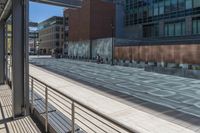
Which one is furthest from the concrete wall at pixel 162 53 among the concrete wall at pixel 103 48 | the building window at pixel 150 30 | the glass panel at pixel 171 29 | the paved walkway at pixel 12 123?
the paved walkway at pixel 12 123

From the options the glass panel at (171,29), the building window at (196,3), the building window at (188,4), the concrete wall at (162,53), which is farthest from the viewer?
the glass panel at (171,29)

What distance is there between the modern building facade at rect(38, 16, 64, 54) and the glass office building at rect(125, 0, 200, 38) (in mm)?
54086

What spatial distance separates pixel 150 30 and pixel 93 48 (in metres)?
12.9

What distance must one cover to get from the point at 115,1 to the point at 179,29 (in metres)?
22.9

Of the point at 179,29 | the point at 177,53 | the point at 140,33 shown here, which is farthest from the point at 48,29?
the point at 177,53

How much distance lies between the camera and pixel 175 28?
44969 millimetres

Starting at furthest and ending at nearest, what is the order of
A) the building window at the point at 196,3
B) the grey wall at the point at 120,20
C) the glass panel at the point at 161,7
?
1. the grey wall at the point at 120,20
2. the glass panel at the point at 161,7
3. the building window at the point at 196,3

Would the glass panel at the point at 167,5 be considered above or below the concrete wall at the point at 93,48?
above

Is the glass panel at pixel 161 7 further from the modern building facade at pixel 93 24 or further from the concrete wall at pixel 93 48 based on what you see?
the concrete wall at pixel 93 48

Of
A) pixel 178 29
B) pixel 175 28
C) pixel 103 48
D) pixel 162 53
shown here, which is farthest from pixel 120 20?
pixel 162 53

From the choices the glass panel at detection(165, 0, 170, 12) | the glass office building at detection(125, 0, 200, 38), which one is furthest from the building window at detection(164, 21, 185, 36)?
the glass panel at detection(165, 0, 170, 12)

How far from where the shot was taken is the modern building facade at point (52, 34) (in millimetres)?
107000

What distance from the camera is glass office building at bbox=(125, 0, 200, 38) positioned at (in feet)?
137

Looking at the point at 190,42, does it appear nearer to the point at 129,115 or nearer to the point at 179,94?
the point at 179,94
